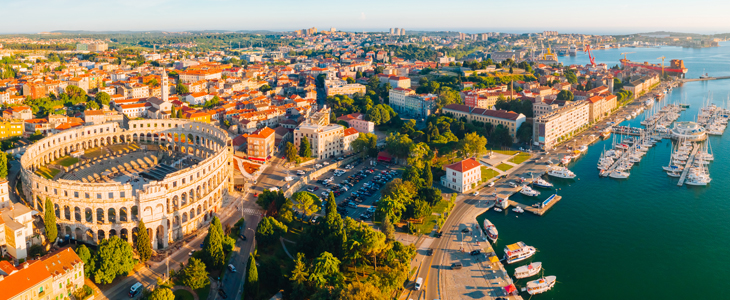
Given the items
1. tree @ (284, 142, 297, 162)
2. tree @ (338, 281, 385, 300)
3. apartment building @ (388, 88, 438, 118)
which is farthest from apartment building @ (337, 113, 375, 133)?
Answer: tree @ (338, 281, 385, 300)

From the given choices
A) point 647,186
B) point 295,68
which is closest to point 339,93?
point 295,68

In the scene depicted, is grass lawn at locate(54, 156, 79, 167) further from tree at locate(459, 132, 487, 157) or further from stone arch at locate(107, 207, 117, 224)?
tree at locate(459, 132, 487, 157)

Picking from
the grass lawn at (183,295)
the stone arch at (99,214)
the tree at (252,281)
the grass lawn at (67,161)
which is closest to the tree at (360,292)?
the tree at (252,281)

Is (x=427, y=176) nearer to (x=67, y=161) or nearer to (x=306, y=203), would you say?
(x=306, y=203)

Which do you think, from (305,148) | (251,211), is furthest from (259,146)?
(251,211)

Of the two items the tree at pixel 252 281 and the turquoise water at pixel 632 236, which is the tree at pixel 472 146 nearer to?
the turquoise water at pixel 632 236
